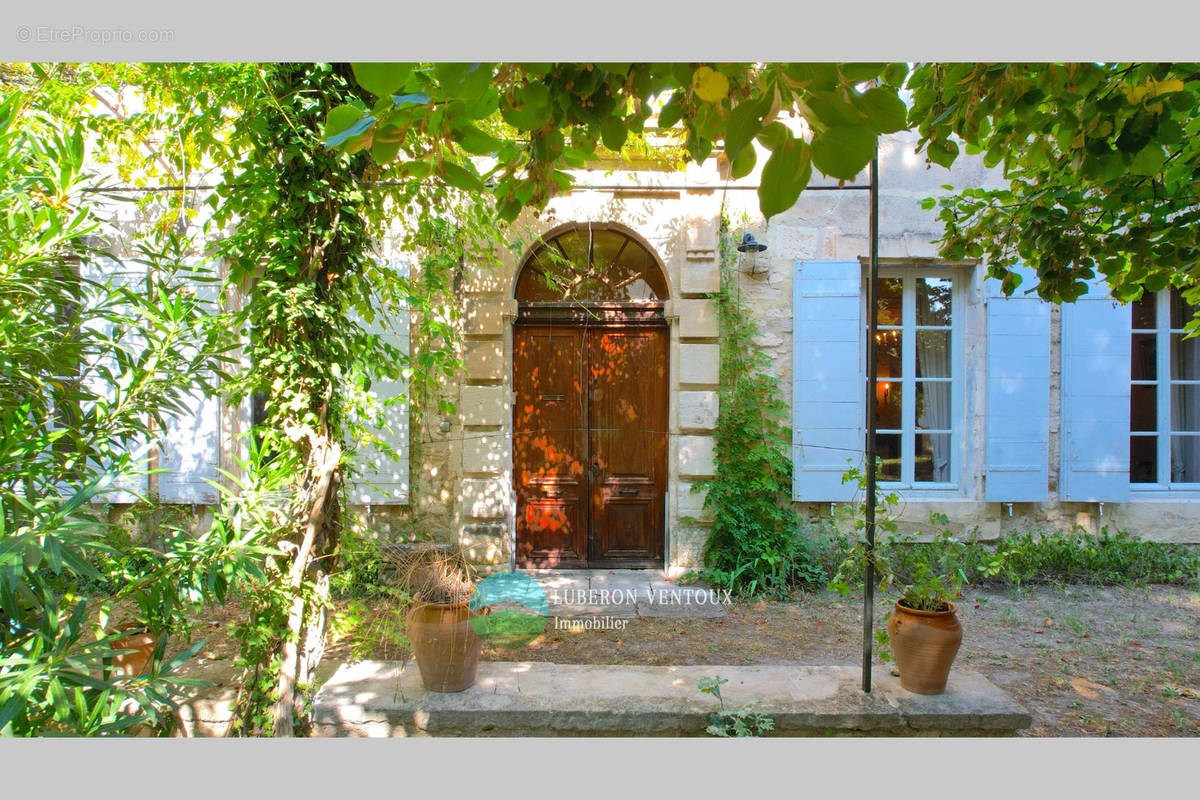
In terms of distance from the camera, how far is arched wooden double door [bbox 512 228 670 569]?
16.9 ft

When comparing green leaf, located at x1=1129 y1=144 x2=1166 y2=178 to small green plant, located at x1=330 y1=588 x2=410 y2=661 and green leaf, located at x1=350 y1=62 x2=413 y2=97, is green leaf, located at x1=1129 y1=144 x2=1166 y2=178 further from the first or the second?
small green plant, located at x1=330 y1=588 x2=410 y2=661

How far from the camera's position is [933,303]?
17.2ft

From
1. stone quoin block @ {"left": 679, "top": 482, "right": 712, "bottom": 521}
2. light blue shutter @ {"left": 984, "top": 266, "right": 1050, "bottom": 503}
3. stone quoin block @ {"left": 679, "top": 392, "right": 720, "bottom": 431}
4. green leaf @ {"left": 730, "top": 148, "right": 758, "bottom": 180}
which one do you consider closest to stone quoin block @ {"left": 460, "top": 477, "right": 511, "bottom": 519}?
stone quoin block @ {"left": 679, "top": 482, "right": 712, "bottom": 521}

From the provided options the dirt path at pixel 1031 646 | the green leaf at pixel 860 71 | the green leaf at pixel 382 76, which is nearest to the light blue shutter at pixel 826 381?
the dirt path at pixel 1031 646

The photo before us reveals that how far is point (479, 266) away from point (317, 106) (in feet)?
7.89

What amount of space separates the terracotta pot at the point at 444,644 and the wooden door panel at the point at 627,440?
2.48 metres

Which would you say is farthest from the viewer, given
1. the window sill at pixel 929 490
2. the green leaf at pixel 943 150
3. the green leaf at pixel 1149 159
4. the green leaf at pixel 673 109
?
the window sill at pixel 929 490

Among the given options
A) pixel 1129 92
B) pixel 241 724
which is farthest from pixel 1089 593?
pixel 241 724

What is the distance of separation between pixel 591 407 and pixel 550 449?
0.49 meters

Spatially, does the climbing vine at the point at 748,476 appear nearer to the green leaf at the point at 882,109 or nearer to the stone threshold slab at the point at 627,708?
the stone threshold slab at the point at 627,708

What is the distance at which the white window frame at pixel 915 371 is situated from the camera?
5.17 metres

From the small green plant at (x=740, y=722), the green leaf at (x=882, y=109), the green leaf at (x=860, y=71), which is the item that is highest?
the green leaf at (x=860, y=71)

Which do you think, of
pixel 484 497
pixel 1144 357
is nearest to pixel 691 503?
pixel 484 497

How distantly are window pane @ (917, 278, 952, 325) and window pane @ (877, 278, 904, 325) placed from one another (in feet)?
0.54
